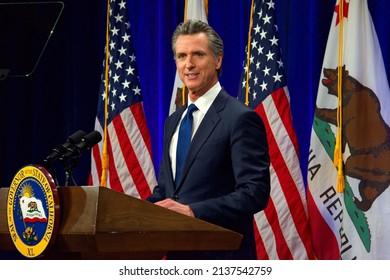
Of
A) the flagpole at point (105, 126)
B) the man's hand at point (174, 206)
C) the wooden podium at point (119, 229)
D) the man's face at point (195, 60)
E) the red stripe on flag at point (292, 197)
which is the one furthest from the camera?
the flagpole at point (105, 126)

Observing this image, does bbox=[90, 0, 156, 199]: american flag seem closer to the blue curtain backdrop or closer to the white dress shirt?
the blue curtain backdrop

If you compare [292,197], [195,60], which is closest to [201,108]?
[195,60]

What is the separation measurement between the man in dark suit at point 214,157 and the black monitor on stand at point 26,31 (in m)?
1.05

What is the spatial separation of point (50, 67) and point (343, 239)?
2.80m

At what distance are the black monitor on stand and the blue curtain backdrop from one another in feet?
5.90

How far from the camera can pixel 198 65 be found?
2385mm

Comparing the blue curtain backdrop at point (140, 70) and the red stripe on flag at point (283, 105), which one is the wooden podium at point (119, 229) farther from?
the blue curtain backdrop at point (140, 70)

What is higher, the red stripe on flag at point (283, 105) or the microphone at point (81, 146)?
the microphone at point (81, 146)

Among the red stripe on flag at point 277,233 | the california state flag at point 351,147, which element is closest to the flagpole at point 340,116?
the california state flag at point 351,147

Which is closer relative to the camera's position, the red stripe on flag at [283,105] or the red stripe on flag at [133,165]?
the red stripe on flag at [283,105]

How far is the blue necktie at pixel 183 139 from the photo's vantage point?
2.35 metres

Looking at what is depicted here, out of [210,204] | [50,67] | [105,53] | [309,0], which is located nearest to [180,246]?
[210,204]

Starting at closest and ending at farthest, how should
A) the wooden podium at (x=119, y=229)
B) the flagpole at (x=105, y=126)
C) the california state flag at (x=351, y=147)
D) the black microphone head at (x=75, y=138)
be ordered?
the wooden podium at (x=119, y=229) < the black microphone head at (x=75, y=138) < the california state flag at (x=351, y=147) < the flagpole at (x=105, y=126)

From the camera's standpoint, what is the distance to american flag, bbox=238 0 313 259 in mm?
4426
